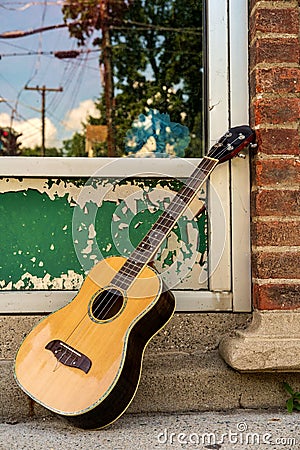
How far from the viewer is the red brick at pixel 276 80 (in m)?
2.20

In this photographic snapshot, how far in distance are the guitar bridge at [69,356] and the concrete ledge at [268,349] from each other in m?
0.52

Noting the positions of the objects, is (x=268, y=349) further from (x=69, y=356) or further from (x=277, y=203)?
(x=69, y=356)

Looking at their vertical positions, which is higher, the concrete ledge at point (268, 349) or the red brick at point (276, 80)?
the red brick at point (276, 80)

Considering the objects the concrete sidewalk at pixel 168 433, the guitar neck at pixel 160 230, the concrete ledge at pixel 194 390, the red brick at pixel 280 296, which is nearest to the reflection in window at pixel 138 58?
the guitar neck at pixel 160 230

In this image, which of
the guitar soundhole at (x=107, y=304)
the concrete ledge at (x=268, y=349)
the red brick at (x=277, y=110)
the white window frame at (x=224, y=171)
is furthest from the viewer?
the white window frame at (x=224, y=171)

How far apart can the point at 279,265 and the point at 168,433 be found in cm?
69

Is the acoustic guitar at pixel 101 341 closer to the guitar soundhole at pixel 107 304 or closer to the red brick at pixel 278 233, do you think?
the guitar soundhole at pixel 107 304

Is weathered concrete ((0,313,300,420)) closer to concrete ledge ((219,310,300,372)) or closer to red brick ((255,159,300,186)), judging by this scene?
concrete ledge ((219,310,300,372))

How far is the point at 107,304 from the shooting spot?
6.50ft

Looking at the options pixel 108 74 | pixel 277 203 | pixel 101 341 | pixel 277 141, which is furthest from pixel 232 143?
pixel 108 74

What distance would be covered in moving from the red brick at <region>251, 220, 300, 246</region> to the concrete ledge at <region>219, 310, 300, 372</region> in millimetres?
261

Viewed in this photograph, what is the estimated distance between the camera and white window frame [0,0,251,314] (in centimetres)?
230

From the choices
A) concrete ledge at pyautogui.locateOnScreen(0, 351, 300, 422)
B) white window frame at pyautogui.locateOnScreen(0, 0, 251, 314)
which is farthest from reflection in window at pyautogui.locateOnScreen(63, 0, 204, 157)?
concrete ledge at pyautogui.locateOnScreen(0, 351, 300, 422)

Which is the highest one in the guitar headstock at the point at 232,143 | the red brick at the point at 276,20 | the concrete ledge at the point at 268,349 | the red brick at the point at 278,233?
the red brick at the point at 276,20
